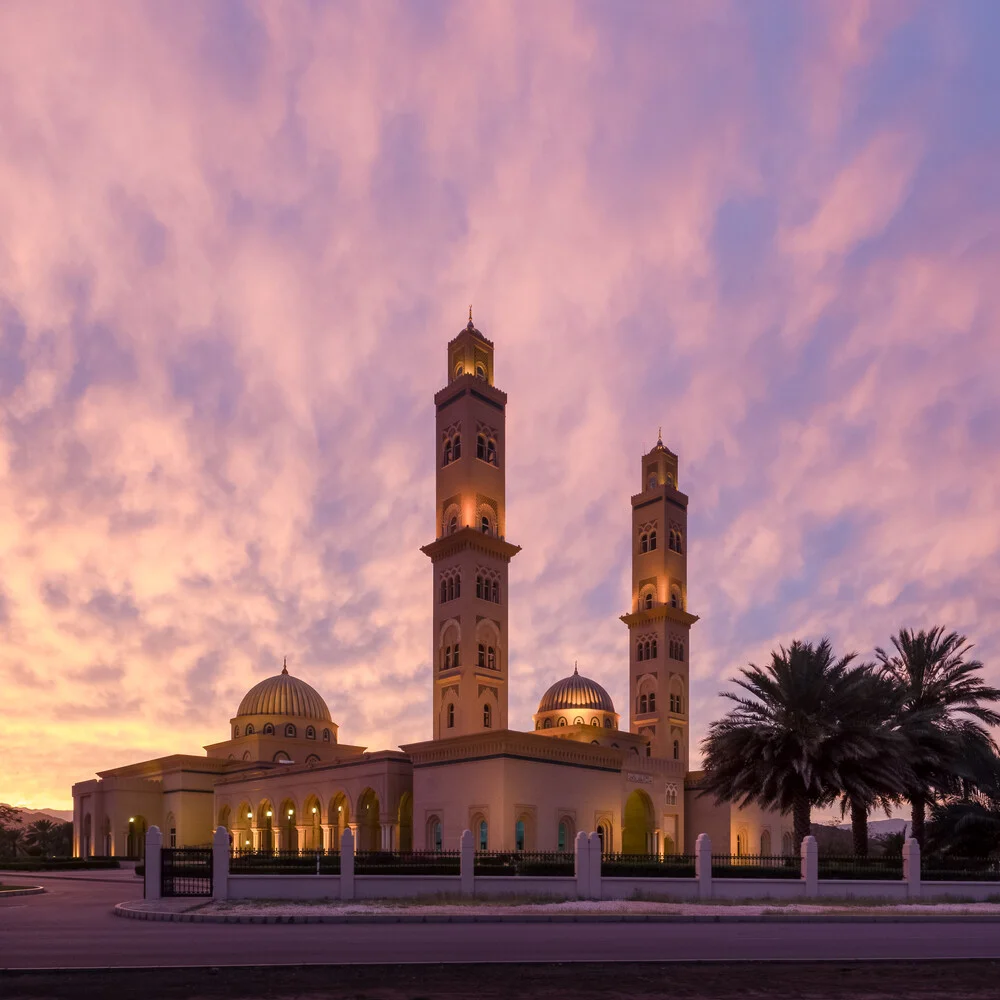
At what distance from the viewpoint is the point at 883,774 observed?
31016mm

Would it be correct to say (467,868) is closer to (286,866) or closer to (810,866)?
(286,866)

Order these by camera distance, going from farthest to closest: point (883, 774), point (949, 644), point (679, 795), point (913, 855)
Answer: point (679, 795) → point (949, 644) → point (883, 774) → point (913, 855)

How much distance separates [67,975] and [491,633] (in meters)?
37.3

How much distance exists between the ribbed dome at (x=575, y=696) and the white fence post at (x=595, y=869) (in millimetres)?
42175

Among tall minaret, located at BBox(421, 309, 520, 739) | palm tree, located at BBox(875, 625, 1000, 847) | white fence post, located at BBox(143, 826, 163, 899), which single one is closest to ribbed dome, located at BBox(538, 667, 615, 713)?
tall minaret, located at BBox(421, 309, 520, 739)

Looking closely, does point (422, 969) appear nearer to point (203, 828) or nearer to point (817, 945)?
point (817, 945)

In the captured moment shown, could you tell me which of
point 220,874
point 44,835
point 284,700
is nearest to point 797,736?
point 220,874

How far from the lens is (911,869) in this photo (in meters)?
28.7

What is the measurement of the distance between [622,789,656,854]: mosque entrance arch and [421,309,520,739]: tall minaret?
11.2 m

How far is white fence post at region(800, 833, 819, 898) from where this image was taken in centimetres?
2742

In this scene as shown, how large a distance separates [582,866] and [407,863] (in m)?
4.83

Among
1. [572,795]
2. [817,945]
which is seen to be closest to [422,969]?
[817,945]

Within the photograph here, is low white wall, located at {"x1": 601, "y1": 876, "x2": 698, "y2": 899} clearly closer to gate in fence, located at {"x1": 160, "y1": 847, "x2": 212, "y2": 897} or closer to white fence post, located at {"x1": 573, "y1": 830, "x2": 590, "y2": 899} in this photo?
white fence post, located at {"x1": 573, "y1": 830, "x2": 590, "y2": 899}

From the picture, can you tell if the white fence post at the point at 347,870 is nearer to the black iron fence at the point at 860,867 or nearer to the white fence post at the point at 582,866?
the white fence post at the point at 582,866
